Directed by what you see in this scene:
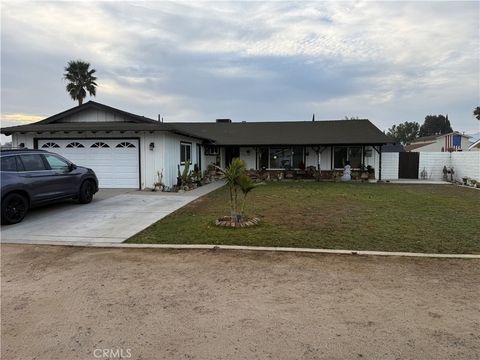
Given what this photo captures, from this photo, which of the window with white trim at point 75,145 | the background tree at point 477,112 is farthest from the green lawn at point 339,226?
the background tree at point 477,112

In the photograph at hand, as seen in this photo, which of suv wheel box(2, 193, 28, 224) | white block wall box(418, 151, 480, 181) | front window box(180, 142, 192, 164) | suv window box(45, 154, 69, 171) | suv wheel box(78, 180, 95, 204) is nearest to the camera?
suv wheel box(2, 193, 28, 224)

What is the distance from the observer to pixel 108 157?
14852mm

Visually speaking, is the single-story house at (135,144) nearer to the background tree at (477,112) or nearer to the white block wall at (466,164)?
the white block wall at (466,164)

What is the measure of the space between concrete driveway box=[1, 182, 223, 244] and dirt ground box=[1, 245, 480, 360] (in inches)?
50.6

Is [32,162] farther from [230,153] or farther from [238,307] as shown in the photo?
[230,153]

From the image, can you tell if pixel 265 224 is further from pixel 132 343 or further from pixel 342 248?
pixel 132 343

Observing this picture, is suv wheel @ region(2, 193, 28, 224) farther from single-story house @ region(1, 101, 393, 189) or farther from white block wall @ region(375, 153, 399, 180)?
white block wall @ region(375, 153, 399, 180)

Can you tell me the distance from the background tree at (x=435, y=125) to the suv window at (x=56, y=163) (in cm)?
9722

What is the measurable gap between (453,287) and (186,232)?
15.0 ft

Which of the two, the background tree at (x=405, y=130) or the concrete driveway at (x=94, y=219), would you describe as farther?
the background tree at (x=405, y=130)

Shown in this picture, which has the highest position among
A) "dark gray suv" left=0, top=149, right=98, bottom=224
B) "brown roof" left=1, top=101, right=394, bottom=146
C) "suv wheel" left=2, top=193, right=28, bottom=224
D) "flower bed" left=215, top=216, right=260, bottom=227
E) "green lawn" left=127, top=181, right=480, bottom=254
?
"brown roof" left=1, top=101, right=394, bottom=146

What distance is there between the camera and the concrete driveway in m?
6.81

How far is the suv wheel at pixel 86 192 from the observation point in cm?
1044

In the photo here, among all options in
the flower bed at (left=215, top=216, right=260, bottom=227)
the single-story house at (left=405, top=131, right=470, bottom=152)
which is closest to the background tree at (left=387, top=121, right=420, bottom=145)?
the single-story house at (left=405, top=131, right=470, bottom=152)
